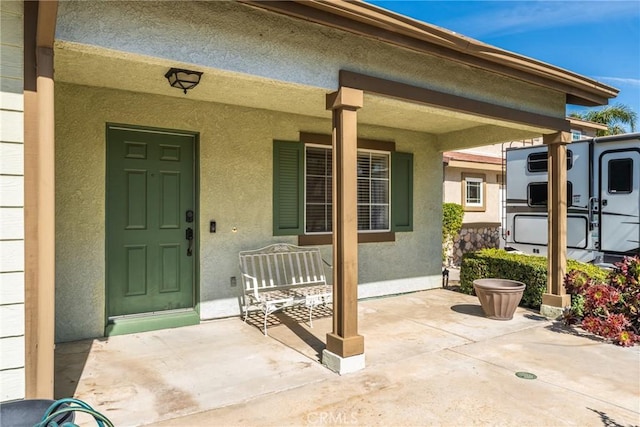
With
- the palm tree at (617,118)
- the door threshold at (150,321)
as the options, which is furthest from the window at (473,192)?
the door threshold at (150,321)

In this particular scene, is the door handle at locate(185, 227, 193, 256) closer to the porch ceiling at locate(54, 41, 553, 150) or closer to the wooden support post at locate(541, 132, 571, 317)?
the porch ceiling at locate(54, 41, 553, 150)

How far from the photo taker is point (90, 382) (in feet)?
11.1

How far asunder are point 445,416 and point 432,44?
3.30 meters

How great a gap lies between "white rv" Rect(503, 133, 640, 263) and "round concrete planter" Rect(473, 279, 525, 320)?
281cm

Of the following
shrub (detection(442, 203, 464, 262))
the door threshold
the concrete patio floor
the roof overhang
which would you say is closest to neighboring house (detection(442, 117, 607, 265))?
shrub (detection(442, 203, 464, 262))

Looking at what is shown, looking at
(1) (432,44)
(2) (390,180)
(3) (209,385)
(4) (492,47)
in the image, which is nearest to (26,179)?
(3) (209,385)

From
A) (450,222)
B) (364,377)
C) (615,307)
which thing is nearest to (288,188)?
(364,377)

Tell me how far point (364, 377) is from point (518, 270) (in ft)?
12.2

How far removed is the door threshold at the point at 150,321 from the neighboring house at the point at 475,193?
7.72 m

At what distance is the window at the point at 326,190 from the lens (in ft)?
18.7

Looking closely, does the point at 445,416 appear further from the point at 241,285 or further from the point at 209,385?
the point at 241,285

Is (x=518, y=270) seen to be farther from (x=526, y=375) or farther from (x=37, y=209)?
(x=37, y=209)

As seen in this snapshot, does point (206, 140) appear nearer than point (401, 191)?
Yes

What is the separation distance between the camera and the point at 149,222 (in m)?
4.81
